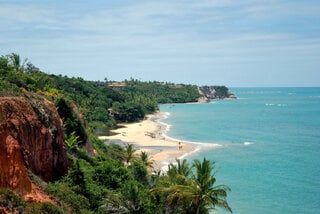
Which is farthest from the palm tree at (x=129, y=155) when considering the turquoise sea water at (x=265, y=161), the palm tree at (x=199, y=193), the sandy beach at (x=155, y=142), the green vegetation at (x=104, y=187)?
the palm tree at (x=199, y=193)

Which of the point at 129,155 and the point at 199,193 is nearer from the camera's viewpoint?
the point at 199,193

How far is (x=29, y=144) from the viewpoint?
74.3 feet

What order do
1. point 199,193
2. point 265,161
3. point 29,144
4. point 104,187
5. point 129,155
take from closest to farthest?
point 29,144 → point 199,193 → point 104,187 → point 129,155 → point 265,161

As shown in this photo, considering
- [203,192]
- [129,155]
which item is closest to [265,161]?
[129,155]

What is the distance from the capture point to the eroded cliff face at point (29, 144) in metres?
19.5

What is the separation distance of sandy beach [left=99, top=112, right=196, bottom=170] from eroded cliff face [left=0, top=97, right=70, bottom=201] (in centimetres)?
2876

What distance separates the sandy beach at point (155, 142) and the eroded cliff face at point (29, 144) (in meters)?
28.8

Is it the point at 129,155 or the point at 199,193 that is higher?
the point at 199,193

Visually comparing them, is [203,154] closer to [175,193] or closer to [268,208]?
[268,208]

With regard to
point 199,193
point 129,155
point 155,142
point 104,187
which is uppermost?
point 199,193

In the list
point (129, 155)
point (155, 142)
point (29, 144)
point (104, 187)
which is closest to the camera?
point (29, 144)

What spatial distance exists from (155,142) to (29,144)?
181ft

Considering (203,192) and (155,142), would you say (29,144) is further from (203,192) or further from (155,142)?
(155,142)

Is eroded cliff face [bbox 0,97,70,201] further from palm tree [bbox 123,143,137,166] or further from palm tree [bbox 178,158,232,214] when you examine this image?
palm tree [bbox 123,143,137,166]
